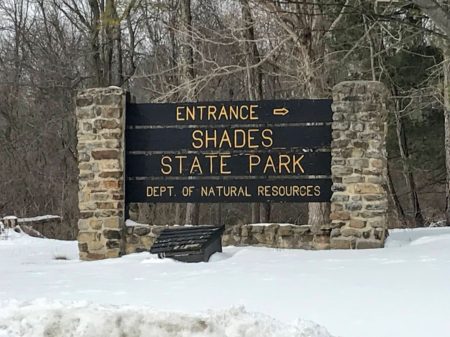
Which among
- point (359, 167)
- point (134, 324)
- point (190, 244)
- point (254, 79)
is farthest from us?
point (254, 79)

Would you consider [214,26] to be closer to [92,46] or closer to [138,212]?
[92,46]

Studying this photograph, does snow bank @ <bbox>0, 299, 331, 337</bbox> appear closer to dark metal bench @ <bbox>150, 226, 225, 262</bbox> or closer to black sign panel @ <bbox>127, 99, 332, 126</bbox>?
dark metal bench @ <bbox>150, 226, 225, 262</bbox>

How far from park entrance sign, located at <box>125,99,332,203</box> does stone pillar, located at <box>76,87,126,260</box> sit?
0.19 metres

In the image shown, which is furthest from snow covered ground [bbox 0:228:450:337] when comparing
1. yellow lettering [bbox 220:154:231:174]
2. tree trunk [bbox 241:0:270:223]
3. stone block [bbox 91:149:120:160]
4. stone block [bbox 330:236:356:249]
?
tree trunk [bbox 241:0:270:223]

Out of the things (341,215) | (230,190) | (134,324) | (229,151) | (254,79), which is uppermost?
(254,79)

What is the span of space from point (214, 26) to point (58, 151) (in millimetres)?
7888

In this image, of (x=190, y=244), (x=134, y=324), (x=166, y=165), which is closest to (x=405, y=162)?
(x=166, y=165)

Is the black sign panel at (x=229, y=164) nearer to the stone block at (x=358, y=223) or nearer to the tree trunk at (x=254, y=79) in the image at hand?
the stone block at (x=358, y=223)

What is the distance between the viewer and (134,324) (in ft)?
14.5

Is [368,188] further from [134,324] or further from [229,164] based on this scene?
[134,324]

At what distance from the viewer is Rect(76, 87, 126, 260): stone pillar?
897cm

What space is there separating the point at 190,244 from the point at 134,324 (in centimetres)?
349

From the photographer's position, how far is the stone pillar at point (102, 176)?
897cm

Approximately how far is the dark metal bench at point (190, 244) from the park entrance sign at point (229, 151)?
685 mm
